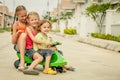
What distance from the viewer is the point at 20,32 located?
888cm

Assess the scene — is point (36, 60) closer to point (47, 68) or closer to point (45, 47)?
point (47, 68)

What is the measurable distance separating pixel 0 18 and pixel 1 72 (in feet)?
331

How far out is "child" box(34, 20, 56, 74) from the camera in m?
8.45

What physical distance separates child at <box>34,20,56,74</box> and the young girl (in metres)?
0.30

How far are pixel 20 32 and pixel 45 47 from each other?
66cm

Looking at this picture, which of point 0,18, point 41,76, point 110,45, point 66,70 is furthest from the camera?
point 0,18

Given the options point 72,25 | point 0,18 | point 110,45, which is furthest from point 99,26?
point 0,18

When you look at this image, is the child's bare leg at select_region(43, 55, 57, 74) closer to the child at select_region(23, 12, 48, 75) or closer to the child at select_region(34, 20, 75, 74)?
the child at select_region(34, 20, 75, 74)

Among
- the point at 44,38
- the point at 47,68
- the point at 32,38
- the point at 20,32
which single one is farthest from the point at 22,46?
the point at 47,68

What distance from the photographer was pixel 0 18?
10794 cm

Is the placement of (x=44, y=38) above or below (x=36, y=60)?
above

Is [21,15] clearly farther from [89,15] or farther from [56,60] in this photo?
[89,15]

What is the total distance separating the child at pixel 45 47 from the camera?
845 cm

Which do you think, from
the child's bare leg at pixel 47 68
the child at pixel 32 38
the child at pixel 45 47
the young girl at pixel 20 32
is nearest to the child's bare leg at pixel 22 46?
the young girl at pixel 20 32
